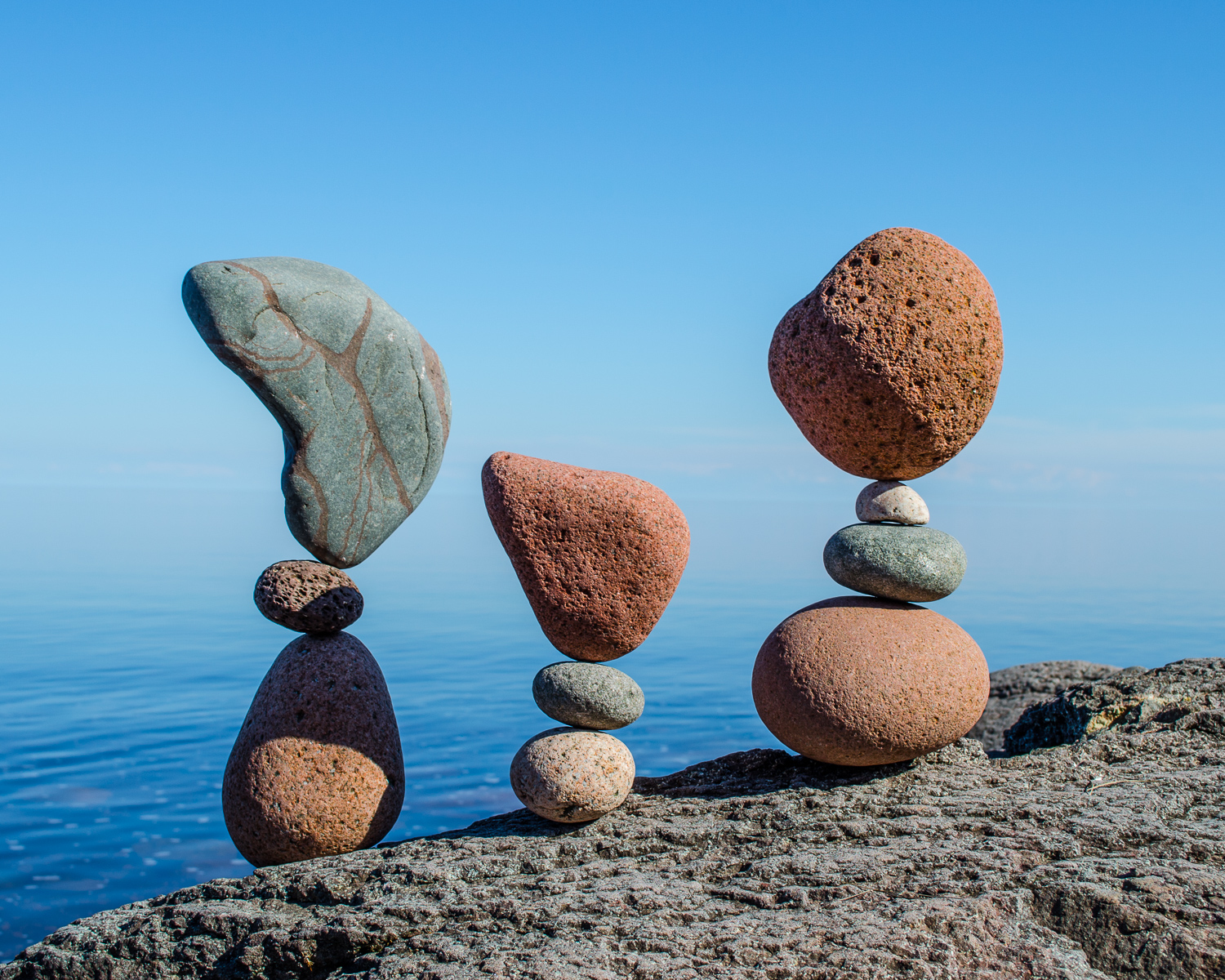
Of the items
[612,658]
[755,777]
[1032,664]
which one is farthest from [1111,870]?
[1032,664]

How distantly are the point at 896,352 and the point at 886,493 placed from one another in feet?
2.76

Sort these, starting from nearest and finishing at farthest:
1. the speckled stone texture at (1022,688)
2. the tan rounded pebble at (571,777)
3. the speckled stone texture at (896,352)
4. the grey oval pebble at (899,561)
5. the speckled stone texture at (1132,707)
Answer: the tan rounded pebble at (571,777)
the speckled stone texture at (896,352)
the grey oval pebble at (899,561)
the speckled stone texture at (1132,707)
the speckled stone texture at (1022,688)

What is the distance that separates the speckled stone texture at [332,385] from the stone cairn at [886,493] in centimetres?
209

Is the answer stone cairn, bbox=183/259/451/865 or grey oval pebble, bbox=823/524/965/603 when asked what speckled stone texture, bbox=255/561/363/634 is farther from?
grey oval pebble, bbox=823/524/965/603

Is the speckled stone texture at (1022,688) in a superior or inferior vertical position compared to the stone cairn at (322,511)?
inferior

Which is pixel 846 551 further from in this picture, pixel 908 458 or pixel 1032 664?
pixel 1032 664

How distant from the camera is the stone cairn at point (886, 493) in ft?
16.6

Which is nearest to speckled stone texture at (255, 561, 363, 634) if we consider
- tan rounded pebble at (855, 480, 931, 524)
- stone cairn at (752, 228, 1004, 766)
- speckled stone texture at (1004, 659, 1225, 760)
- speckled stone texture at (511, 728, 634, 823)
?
speckled stone texture at (511, 728, 634, 823)

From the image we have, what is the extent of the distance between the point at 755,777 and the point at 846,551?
1377mm

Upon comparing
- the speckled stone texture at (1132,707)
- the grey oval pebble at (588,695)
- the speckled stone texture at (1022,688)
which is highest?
the grey oval pebble at (588,695)

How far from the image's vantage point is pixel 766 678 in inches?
209

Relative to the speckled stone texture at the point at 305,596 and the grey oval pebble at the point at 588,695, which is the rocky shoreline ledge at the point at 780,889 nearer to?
the grey oval pebble at the point at 588,695

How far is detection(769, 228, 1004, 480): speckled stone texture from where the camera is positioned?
512cm

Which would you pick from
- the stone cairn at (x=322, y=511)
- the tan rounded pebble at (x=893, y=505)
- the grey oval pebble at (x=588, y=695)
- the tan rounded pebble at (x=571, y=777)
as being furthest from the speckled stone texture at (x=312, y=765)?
the tan rounded pebble at (x=893, y=505)
